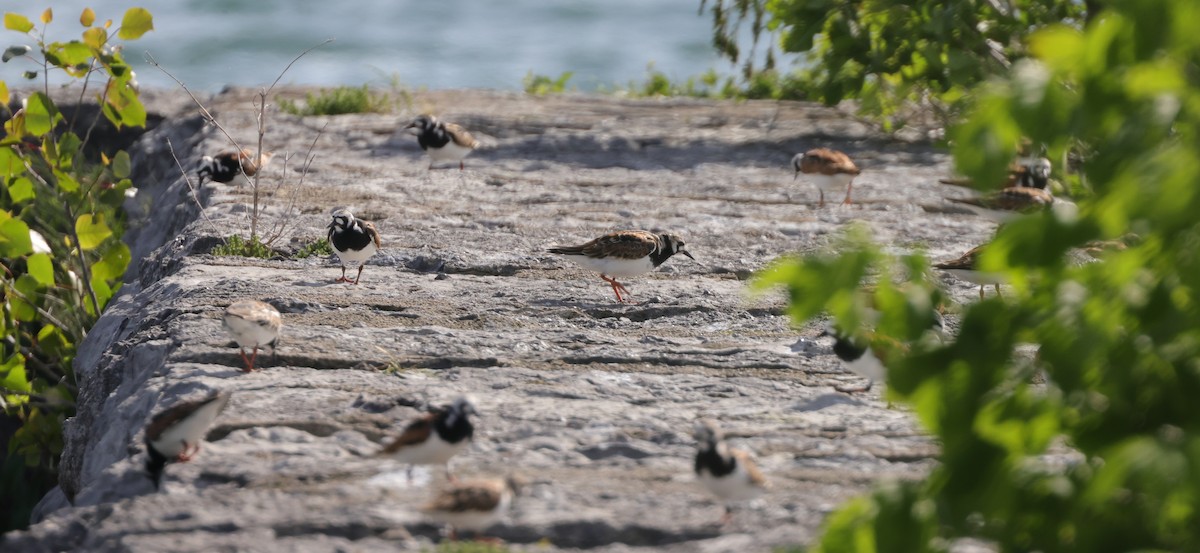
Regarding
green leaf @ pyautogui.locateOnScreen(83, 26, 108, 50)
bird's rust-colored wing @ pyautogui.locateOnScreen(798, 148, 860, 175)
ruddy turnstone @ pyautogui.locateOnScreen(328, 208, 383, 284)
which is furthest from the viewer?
bird's rust-colored wing @ pyautogui.locateOnScreen(798, 148, 860, 175)

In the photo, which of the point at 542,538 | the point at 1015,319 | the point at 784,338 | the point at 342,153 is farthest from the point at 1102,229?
the point at 342,153

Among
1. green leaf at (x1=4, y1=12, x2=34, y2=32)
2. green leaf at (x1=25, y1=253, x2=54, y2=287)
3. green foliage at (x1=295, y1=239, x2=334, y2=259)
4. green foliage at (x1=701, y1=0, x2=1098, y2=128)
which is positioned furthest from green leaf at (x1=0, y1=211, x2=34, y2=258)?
green foliage at (x1=701, y1=0, x2=1098, y2=128)

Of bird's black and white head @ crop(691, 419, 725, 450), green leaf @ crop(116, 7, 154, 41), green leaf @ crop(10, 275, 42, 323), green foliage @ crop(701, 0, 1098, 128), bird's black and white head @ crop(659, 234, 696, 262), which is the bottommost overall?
bird's black and white head @ crop(691, 419, 725, 450)

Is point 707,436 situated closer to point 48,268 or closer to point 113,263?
point 48,268

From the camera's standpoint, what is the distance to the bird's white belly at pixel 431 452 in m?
4.32

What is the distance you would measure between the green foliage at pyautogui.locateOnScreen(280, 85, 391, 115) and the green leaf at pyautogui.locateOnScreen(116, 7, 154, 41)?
13.1ft

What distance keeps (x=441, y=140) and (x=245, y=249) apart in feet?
7.99

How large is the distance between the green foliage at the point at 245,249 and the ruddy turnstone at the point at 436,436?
3347mm

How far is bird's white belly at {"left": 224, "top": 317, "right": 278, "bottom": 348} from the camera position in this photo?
531 centimetres

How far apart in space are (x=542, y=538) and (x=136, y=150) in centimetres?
914

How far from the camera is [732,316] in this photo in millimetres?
6641

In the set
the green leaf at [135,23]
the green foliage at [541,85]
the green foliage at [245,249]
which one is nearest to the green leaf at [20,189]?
the green leaf at [135,23]

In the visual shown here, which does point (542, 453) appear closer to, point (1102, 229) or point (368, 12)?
point (1102, 229)

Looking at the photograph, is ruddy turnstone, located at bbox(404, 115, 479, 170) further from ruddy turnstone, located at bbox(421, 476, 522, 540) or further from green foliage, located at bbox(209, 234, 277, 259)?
ruddy turnstone, located at bbox(421, 476, 522, 540)
